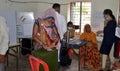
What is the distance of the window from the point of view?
671 centimetres

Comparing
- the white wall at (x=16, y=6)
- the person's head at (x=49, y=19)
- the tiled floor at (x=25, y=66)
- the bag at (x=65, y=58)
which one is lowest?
the tiled floor at (x=25, y=66)

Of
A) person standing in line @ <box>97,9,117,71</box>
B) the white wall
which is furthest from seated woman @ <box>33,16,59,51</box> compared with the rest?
the white wall

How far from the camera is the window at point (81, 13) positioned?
6.71 meters

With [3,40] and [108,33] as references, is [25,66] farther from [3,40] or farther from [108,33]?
[3,40]

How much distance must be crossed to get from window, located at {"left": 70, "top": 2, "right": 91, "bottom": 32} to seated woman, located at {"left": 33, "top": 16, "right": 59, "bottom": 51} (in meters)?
3.51

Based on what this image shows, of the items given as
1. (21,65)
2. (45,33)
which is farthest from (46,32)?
(21,65)

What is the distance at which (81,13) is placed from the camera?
22.3 ft

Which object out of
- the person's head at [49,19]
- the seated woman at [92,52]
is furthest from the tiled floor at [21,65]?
the person's head at [49,19]

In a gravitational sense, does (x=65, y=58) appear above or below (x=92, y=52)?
below

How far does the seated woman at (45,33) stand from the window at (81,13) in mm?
3507

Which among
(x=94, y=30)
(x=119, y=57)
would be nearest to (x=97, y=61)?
(x=119, y=57)

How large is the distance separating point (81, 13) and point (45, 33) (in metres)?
3.86

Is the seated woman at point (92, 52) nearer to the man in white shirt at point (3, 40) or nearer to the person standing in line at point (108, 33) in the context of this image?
the person standing in line at point (108, 33)

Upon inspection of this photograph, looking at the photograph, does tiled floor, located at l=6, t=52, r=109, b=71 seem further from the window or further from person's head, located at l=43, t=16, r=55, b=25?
person's head, located at l=43, t=16, r=55, b=25
